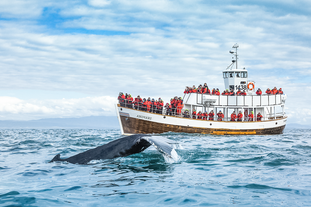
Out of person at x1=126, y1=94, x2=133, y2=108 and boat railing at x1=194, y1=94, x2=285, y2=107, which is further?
boat railing at x1=194, y1=94, x2=285, y2=107

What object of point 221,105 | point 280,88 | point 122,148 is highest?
point 280,88

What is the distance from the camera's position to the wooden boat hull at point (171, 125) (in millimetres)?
30438

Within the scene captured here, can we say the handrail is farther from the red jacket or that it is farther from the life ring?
the life ring

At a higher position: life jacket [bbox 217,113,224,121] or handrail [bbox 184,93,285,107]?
handrail [bbox 184,93,285,107]

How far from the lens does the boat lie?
1204 inches

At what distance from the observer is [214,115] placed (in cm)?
3525

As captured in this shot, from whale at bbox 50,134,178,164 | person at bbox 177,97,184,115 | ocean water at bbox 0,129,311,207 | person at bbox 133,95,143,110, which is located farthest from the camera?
person at bbox 177,97,184,115

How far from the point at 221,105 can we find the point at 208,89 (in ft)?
8.81

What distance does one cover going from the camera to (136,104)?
3191 centimetres

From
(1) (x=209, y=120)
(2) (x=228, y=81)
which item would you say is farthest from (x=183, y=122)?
(2) (x=228, y=81)

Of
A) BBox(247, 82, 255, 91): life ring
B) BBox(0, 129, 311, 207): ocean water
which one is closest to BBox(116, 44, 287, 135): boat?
BBox(247, 82, 255, 91): life ring

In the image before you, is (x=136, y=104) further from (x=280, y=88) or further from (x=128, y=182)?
(x=128, y=182)

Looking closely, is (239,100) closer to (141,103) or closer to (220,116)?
(220,116)

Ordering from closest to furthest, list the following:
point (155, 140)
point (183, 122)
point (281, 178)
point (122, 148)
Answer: point (281, 178) < point (155, 140) < point (122, 148) < point (183, 122)
